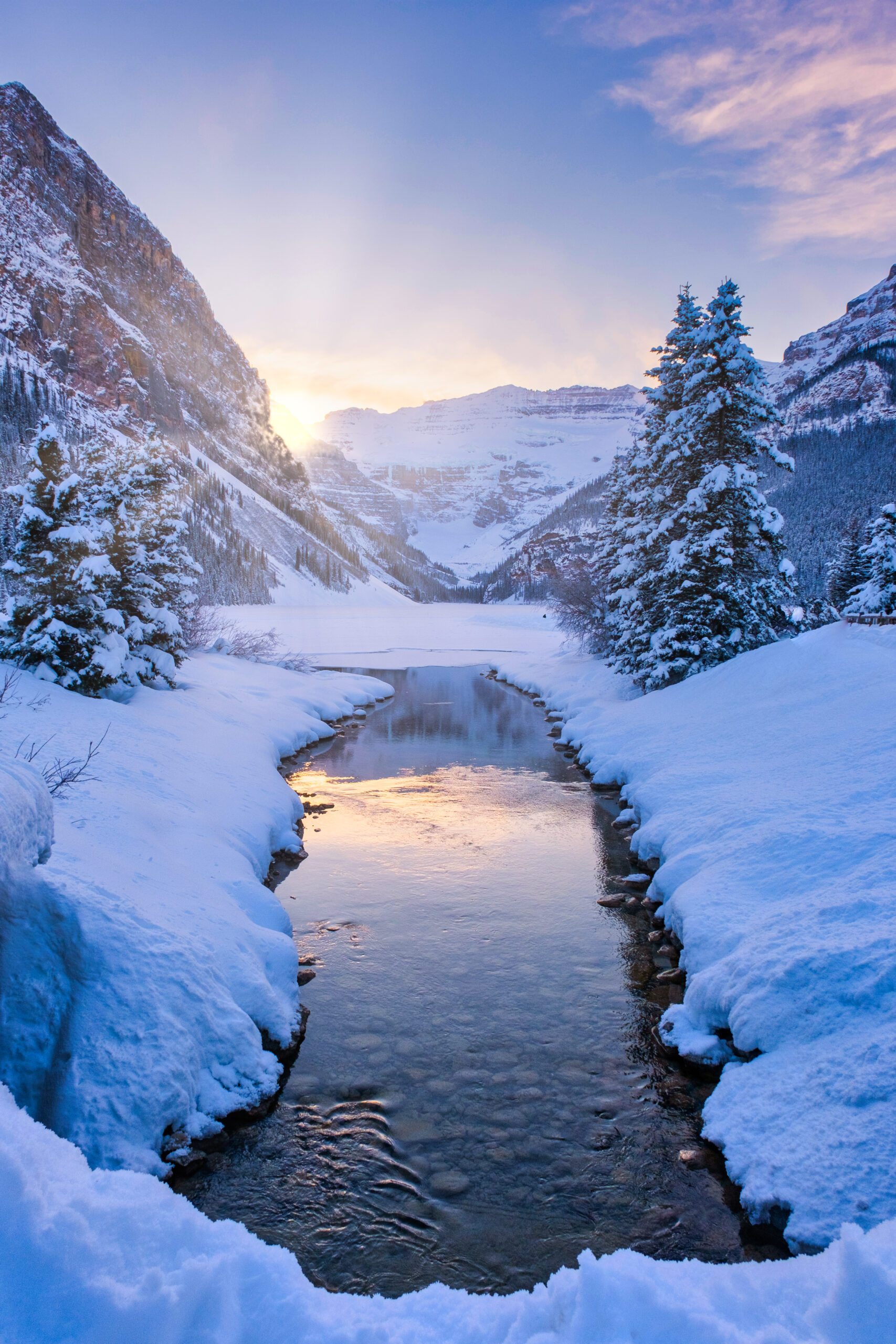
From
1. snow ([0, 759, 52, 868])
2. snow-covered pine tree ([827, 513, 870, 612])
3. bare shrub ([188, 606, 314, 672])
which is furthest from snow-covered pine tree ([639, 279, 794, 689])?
snow-covered pine tree ([827, 513, 870, 612])

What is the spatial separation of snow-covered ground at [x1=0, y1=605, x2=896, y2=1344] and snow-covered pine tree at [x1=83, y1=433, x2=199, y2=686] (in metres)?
3.47

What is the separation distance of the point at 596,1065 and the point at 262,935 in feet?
12.8

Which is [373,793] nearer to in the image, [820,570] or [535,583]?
[820,570]

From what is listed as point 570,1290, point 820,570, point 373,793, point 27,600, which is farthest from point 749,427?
point 820,570

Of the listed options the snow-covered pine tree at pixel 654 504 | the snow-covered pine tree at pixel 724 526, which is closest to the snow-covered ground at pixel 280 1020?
the snow-covered pine tree at pixel 724 526

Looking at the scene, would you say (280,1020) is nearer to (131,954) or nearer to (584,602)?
(131,954)

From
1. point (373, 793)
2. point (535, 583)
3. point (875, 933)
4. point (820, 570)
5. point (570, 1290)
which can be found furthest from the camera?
point (535, 583)

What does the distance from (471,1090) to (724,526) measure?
17.4m

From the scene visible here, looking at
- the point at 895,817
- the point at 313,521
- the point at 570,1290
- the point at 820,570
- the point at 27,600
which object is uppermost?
the point at 313,521

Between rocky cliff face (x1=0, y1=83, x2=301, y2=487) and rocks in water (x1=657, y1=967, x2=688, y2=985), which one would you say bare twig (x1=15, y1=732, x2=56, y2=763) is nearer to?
rocks in water (x1=657, y1=967, x2=688, y2=985)

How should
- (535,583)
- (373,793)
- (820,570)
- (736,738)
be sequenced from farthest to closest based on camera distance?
(535,583) < (820,570) < (373,793) < (736,738)

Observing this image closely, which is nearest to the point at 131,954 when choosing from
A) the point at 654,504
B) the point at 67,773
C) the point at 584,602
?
the point at 67,773

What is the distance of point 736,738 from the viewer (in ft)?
46.0

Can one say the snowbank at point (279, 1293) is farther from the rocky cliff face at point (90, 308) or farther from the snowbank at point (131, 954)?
the rocky cliff face at point (90, 308)
